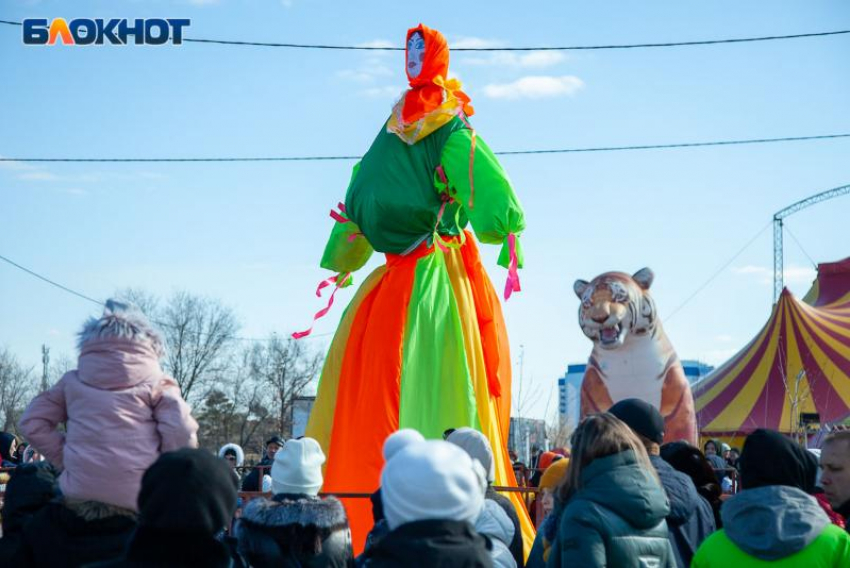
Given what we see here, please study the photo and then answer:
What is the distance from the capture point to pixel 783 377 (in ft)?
73.2

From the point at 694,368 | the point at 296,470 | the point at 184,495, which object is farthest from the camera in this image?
the point at 694,368

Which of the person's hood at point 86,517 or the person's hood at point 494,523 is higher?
the person's hood at point 86,517

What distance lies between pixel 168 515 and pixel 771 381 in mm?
21066

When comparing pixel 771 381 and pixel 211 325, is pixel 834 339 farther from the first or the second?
pixel 211 325

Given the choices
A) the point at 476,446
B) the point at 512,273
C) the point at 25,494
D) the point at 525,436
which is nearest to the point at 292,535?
the point at 476,446

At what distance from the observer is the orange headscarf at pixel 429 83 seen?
7.56 m

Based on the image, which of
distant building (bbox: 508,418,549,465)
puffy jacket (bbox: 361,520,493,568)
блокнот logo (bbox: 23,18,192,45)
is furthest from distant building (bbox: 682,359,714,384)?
puffy jacket (bbox: 361,520,493,568)

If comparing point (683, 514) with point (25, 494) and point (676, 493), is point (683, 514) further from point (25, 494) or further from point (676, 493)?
point (25, 494)

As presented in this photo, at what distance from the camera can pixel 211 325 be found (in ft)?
141

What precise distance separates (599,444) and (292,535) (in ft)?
4.41

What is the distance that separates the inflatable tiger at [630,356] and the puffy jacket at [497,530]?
390 cm

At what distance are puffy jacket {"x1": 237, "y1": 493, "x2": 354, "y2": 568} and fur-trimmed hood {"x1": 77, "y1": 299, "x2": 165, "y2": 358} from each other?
30.2 inches

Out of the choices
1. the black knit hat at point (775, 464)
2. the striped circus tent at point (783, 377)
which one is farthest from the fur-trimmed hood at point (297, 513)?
the striped circus tent at point (783, 377)

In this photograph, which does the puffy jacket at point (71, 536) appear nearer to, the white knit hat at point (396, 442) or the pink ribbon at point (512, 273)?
the white knit hat at point (396, 442)
